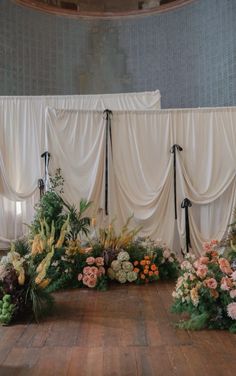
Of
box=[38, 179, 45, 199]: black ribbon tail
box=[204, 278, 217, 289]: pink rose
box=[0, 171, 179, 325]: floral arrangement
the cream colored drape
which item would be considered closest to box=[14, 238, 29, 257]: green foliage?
box=[0, 171, 179, 325]: floral arrangement

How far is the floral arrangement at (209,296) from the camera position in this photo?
2789 mm

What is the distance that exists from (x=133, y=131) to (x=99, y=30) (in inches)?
157

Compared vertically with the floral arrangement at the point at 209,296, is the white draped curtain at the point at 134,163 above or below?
above

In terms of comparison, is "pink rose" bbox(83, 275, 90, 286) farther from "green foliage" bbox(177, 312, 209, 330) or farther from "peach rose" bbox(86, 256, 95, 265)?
"green foliage" bbox(177, 312, 209, 330)

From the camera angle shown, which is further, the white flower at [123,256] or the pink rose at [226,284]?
the white flower at [123,256]

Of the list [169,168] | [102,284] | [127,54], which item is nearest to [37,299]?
[102,284]

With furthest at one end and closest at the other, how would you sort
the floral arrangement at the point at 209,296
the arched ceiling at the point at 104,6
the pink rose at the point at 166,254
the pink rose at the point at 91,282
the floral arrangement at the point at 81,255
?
the arched ceiling at the point at 104,6 → the pink rose at the point at 166,254 → the pink rose at the point at 91,282 → the floral arrangement at the point at 81,255 → the floral arrangement at the point at 209,296

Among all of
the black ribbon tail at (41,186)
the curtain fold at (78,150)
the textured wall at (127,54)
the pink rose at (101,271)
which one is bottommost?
the pink rose at (101,271)

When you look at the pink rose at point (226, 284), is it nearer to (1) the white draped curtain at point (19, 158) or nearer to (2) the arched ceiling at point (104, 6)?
(1) the white draped curtain at point (19, 158)

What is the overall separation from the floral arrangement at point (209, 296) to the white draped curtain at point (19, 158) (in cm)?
332

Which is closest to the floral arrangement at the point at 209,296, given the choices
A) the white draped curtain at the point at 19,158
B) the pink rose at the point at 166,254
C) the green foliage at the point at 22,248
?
the pink rose at the point at 166,254

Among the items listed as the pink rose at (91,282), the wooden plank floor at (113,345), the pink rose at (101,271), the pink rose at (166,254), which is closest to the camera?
the wooden plank floor at (113,345)

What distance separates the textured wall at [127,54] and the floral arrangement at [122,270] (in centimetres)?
438

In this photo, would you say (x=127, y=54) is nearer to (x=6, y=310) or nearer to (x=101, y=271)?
(x=101, y=271)
